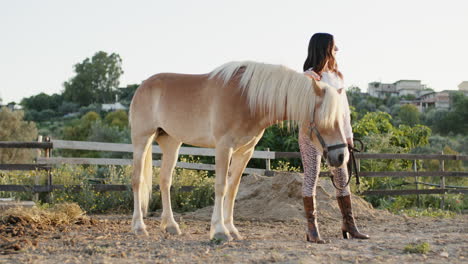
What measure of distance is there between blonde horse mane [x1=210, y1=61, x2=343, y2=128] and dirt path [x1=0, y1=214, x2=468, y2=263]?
117 cm

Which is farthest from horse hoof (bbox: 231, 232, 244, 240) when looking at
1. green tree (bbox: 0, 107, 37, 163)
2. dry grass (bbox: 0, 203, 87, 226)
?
green tree (bbox: 0, 107, 37, 163)

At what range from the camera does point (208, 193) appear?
8648 millimetres

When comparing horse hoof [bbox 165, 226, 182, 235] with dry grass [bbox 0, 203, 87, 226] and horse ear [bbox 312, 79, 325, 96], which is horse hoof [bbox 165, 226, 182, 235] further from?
horse ear [bbox 312, 79, 325, 96]

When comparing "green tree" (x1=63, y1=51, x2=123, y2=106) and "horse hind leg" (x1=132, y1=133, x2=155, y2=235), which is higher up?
"green tree" (x1=63, y1=51, x2=123, y2=106)

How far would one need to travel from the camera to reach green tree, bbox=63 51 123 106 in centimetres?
8088

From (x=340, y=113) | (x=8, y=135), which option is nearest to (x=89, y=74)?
(x=8, y=135)

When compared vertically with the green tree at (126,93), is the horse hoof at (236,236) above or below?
below

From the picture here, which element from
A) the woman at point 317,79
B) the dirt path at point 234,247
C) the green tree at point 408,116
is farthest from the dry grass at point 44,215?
the green tree at point 408,116

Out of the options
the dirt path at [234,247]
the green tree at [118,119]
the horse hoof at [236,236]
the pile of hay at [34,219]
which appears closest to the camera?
the dirt path at [234,247]

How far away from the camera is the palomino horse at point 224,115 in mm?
4090

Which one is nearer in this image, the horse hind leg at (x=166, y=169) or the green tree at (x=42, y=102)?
the horse hind leg at (x=166, y=169)

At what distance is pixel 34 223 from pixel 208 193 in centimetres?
393

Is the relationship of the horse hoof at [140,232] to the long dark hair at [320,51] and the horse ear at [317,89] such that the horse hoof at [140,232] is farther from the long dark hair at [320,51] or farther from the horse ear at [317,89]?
the long dark hair at [320,51]

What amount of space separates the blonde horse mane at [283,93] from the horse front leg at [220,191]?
53 centimetres
